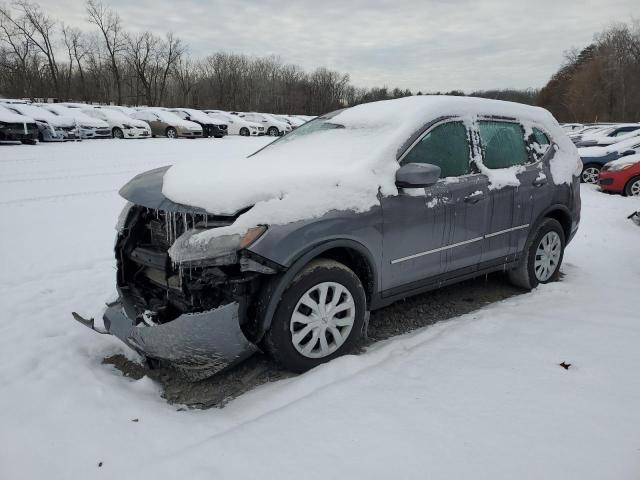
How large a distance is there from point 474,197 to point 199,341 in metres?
2.40

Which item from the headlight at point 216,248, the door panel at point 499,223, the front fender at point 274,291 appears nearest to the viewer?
the headlight at point 216,248

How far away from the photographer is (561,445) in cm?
224

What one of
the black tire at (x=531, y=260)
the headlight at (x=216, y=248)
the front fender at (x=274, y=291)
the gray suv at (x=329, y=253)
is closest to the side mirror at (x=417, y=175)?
the gray suv at (x=329, y=253)

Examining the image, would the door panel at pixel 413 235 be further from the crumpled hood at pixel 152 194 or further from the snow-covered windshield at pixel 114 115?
the snow-covered windshield at pixel 114 115

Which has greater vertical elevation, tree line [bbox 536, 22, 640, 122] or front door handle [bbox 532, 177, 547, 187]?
tree line [bbox 536, 22, 640, 122]

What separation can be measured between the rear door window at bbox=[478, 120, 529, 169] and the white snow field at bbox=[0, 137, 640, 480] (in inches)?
50.0

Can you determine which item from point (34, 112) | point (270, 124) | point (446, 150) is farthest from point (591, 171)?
point (270, 124)

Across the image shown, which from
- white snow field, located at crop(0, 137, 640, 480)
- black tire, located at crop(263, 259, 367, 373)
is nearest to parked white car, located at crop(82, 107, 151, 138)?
white snow field, located at crop(0, 137, 640, 480)

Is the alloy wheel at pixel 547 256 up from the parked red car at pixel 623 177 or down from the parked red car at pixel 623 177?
down

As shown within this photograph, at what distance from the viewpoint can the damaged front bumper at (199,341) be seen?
8.63 feet

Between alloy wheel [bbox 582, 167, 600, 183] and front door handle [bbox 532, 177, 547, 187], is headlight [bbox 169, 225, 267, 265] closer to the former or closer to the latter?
front door handle [bbox 532, 177, 547, 187]

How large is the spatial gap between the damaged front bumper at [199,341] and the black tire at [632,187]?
11021 millimetres

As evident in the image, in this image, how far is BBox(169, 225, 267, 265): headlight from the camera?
103 inches

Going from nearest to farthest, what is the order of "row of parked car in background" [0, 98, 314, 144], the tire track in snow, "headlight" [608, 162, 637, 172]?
1. the tire track in snow
2. "headlight" [608, 162, 637, 172]
3. "row of parked car in background" [0, 98, 314, 144]
